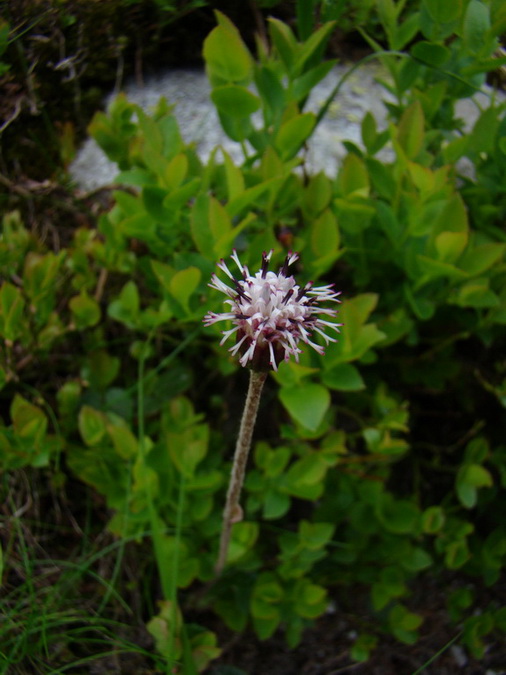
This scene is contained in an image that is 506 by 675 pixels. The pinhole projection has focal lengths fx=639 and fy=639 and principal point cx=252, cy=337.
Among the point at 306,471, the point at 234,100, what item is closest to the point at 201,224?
the point at 234,100

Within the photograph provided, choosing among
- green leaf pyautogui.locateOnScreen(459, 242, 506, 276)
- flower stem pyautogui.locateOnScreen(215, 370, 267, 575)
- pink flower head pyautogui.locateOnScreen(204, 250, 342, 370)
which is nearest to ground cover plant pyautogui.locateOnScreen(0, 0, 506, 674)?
green leaf pyautogui.locateOnScreen(459, 242, 506, 276)

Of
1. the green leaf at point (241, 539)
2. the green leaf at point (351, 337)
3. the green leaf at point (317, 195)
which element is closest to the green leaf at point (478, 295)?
the green leaf at point (351, 337)

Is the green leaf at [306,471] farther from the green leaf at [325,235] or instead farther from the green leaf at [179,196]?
the green leaf at [179,196]

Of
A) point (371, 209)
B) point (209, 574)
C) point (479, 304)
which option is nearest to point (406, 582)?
point (209, 574)

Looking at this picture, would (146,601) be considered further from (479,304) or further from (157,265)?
(479,304)

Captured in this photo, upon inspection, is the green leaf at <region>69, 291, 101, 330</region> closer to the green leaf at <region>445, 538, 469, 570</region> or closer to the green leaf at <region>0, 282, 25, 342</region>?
the green leaf at <region>0, 282, 25, 342</region>

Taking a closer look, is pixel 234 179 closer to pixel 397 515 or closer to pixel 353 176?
pixel 353 176
